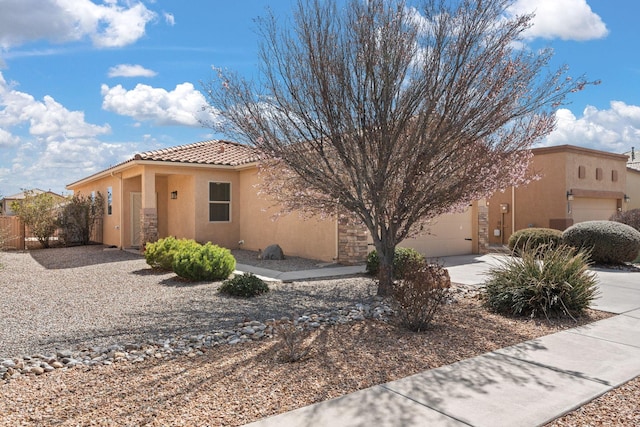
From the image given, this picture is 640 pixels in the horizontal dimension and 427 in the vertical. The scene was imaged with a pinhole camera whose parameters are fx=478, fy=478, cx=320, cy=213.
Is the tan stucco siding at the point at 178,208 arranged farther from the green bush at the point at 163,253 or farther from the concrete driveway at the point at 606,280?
the concrete driveway at the point at 606,280

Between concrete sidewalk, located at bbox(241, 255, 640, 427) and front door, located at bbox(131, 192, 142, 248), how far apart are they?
1552 cm

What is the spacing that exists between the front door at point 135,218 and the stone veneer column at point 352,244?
29.8 feet

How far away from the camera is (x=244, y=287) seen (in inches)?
330

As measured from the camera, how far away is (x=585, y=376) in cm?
451

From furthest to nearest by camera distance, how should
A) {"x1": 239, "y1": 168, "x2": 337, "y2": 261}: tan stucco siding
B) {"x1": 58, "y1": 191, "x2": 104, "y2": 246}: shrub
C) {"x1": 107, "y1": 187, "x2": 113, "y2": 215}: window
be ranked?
{"x1": 58, "y1": 191, "x2": 104, "y2": 246}: shrub → {"x1": 107, "y1": 187, "x2": 113, "y2": 215}: window → {"x1": 239, "y1": 168, "x2": 337, "y2": 261}: tan stucco siding

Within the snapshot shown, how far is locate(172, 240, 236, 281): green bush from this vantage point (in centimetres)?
974

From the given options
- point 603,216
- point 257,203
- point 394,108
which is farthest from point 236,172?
point 603,216

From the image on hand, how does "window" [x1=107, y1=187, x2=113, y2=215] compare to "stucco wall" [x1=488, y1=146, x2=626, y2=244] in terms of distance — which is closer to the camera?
"stucco wall" [x1=488, y1=146, x2=626, y2=244]

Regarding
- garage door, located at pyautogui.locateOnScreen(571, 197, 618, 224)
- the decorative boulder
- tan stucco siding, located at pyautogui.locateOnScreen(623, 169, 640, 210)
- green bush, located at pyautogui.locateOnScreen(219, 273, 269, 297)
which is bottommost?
green bush, located at pyautogui.locateOnScreen(219, 273, 269, 297)

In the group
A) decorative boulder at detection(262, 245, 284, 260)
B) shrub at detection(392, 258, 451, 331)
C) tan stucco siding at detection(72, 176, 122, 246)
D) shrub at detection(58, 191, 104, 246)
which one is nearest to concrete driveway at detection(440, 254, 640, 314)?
shrub at detection(392, 258, 451, 331)

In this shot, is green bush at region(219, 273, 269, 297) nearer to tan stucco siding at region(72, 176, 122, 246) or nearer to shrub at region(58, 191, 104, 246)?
tan stucco siding at region(72, 176, 122, 246)

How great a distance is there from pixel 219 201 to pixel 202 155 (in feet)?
5.81

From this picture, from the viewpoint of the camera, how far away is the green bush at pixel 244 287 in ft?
27.4

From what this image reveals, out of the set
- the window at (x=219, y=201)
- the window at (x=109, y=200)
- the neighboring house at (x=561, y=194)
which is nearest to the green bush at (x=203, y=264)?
the window at (x=219, y=201)
